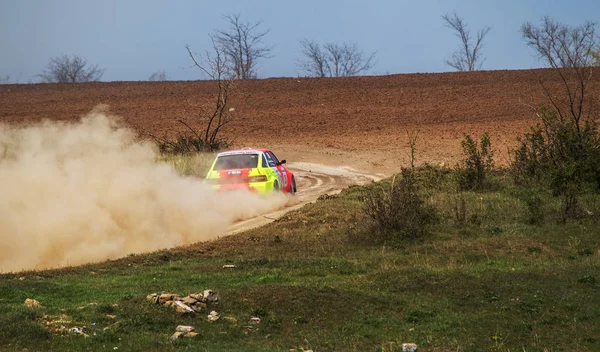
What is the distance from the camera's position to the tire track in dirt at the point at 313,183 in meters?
22.4

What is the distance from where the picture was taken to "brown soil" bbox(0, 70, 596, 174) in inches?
1553

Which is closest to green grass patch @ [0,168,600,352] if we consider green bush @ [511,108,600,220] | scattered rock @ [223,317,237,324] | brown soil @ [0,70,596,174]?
scattered rock @ [223,317,237,324]

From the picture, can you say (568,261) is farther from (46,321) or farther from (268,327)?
(46,321)

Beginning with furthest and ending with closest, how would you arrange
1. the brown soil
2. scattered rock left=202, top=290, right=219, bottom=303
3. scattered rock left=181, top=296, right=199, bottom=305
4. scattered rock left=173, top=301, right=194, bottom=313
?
1. the brown soil
2. scattered rock left=202, top=290, right=219, bottom=303
3. scattered rock left=181, top=296, right=199, bottom=305
4. scattered rock left=173, top=301, right=194, bottom=313

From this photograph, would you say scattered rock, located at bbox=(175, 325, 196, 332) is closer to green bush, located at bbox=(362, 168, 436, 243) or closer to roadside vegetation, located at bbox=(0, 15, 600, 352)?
roadside vegetation, located at bbox=(0, 15, 600, 352)

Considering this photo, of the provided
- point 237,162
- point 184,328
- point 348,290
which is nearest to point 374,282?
point 348,290

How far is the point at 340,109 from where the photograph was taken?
1949 inches

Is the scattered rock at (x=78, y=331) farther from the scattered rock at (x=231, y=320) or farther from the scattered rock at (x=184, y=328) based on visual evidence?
the scattered rock at (x=231, y=320)

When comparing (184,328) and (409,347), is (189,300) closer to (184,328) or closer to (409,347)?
(184,328)

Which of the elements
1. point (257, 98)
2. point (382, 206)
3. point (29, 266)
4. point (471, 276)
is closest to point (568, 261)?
point (471, 276)

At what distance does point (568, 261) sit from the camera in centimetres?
1612

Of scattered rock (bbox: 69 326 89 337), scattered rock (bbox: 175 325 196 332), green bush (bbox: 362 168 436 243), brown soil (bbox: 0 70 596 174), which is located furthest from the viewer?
brown soil (bbox: 0 70 596 174)

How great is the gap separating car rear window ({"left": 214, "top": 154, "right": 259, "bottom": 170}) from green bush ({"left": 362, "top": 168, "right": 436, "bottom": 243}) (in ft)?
15.0

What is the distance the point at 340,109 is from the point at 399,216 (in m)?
30.7
